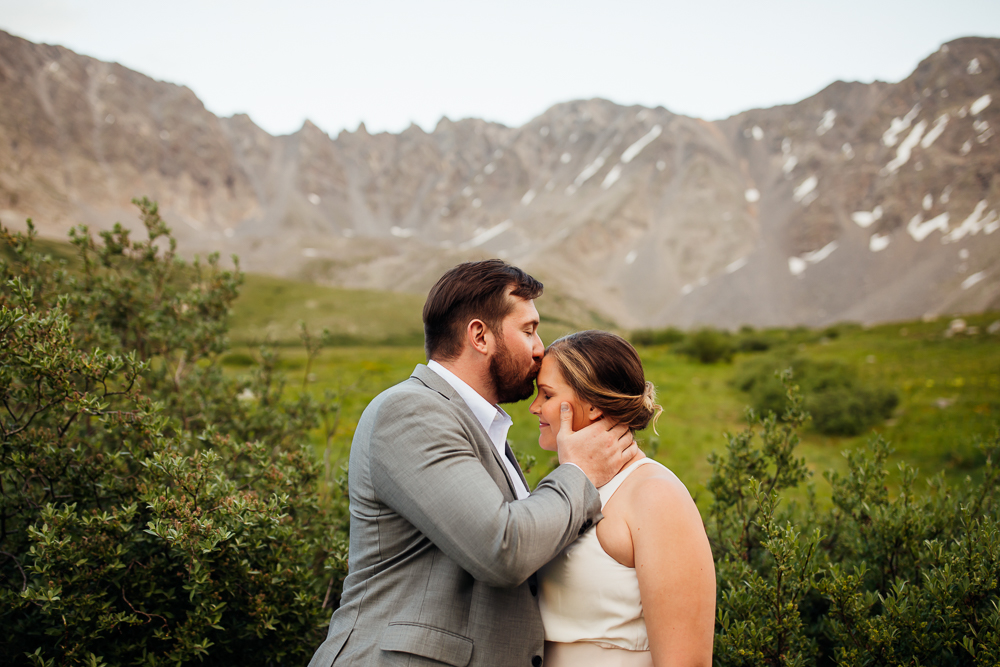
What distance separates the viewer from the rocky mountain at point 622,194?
298 ft

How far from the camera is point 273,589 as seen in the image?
144 inches

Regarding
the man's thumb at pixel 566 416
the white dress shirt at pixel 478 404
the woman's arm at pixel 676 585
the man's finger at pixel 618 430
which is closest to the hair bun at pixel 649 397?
the man's finger at pixel 618 430

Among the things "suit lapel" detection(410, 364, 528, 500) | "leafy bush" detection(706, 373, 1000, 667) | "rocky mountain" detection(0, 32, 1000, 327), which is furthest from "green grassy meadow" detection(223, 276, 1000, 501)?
"rocky mountain" detection(0, 32, 1000, 327)

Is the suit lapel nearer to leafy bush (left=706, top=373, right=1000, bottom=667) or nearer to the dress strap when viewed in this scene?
the dress strap

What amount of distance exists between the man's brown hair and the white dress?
1.10 meters

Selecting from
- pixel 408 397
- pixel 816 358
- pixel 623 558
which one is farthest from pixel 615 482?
pixel 816 358

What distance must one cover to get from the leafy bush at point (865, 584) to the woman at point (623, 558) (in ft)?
2.06

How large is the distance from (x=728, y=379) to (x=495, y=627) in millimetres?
28616

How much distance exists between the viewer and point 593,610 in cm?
249

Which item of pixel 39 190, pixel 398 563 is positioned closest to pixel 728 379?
pixel 398 563

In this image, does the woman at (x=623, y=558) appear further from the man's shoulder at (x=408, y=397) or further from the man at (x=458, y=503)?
the man's shoulder at (x=408, y=397)

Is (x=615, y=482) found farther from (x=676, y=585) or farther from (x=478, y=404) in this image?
(x=478, y=404)

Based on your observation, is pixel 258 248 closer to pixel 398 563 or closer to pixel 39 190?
pixel 39 190

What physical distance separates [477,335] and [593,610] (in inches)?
58.7
